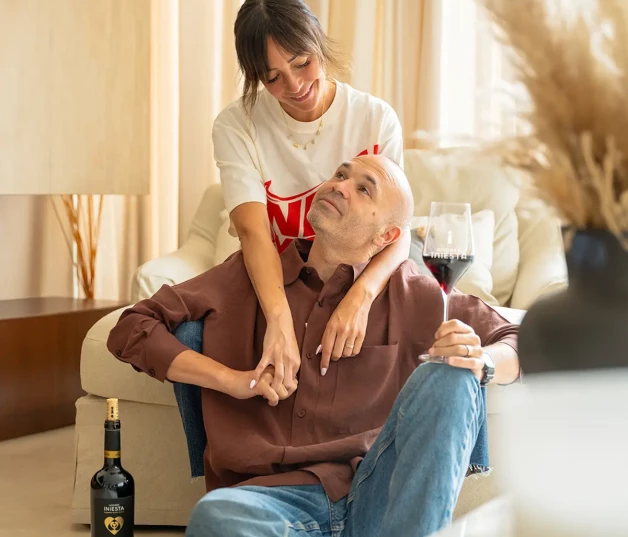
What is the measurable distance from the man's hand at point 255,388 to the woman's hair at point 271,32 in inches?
27.8

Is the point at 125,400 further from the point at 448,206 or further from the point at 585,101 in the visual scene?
the point at 585,101

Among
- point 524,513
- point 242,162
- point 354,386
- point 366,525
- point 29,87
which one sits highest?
point 29,87

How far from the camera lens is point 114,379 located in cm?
240

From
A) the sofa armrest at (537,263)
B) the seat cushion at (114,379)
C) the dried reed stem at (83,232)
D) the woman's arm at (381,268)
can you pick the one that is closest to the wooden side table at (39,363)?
the dried reed stem at (83,232)

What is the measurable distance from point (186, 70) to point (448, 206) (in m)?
3.00

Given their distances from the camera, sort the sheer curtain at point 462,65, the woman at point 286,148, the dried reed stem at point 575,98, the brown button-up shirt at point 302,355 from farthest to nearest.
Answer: the sheer curtain at point 462,65 → the woman at point 286,148 → the brown button-up shirt at point 302,355 → the dried reed stem at point 575,98

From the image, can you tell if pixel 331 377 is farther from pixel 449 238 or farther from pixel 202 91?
pixel 202 91

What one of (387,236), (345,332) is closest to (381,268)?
(387,236)

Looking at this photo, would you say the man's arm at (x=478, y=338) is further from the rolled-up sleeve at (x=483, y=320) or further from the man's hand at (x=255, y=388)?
the man's hand at (x=255, y=388)

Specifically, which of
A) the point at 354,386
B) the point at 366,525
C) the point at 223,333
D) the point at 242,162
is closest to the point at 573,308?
the point at 366,525

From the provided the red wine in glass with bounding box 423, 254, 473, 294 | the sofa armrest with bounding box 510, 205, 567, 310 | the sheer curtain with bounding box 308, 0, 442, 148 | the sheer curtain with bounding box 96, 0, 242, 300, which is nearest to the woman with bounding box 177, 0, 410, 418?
the red wine in glass with bounding box 423, 254, 473, 294

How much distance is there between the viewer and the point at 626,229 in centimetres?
76

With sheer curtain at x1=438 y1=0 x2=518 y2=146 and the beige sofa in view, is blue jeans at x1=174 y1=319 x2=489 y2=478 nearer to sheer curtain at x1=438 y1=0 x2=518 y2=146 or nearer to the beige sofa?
the beige sofa

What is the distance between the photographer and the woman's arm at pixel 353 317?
6.20ft
